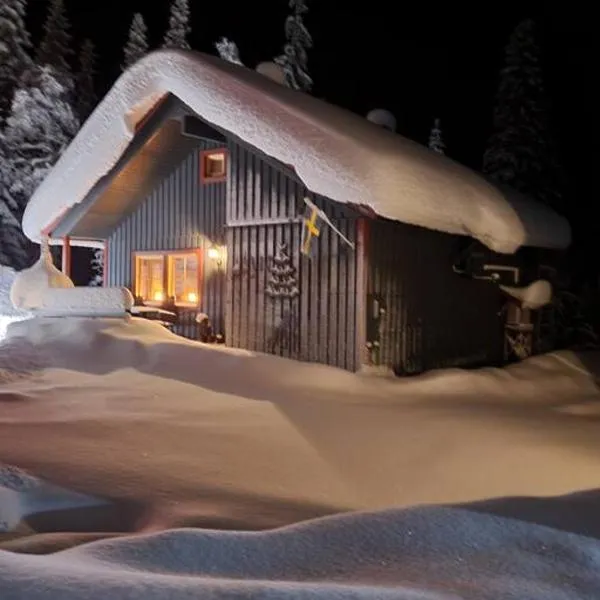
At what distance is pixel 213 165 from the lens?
15922mm

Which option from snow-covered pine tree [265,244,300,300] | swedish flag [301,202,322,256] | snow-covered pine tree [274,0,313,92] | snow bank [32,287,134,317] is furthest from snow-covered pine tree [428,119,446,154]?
snow bank [32,287,134,317]

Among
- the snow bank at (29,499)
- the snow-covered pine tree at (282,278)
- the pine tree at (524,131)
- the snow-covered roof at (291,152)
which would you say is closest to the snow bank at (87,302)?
the snow-covered roof at (291,152)

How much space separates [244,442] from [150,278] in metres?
10.1

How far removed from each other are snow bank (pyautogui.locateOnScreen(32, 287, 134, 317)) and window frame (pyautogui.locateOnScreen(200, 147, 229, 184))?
116 inches

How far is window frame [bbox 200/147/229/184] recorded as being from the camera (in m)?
15.5

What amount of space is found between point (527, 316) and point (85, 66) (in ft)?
111

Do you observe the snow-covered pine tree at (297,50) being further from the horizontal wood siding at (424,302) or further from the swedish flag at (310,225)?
the swedish flag at (310,225)

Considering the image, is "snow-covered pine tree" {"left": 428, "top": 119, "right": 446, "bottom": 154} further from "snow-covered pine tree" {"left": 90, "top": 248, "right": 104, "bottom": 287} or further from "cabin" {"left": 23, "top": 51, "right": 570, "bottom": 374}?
"cabin" {"left": 23, "top": 51, "right": 570, "bottom": 374}

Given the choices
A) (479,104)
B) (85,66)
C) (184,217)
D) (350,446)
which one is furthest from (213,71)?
(479,104)

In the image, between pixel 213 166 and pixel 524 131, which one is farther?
pixel 524 131

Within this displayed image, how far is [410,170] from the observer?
11953 mm

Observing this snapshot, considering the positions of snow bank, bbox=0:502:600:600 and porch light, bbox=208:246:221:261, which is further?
porch light, bbox=208:246:221:261

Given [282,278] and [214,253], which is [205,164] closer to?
[214,253]

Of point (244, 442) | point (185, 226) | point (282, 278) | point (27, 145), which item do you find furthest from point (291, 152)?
point (27, 145)
